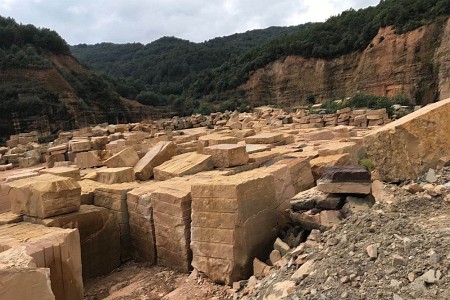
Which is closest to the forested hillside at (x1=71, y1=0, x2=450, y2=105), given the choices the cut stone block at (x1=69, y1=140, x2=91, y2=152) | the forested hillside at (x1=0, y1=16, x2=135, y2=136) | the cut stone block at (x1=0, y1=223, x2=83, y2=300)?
the forested hillside at (x1=0, y1=16, x2=135, y2=136)

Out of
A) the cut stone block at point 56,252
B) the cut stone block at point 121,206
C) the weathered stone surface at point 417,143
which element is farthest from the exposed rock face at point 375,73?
the cut stone block at point 56,252

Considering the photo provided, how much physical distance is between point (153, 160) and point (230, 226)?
325 centimetres

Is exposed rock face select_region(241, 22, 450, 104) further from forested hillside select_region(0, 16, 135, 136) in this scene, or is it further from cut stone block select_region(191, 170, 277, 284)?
cut stone block select_region(191, 170, 277, 284)

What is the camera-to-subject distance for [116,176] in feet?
20.6

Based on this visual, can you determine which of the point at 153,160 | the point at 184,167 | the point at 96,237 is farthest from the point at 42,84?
the point at 96,237

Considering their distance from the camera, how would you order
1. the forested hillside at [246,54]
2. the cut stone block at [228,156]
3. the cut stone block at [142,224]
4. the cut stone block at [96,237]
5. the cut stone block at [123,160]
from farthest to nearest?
the forested hillside at [246,54] < the cut stone block at [123,160] < the cut stone block at [228,156] < the cut stone block at [142,224] < the cut stone block at [96,237]

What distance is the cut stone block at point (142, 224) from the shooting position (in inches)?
201

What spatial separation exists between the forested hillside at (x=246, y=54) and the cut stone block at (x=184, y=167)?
31.6 m

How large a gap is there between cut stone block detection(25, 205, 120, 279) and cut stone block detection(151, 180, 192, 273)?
0.71 metres

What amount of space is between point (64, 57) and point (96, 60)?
42.5m

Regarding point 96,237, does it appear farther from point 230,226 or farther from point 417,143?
point 417,143

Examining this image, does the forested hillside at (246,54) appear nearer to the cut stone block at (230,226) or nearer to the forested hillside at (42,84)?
the forested hillside at (42,84)

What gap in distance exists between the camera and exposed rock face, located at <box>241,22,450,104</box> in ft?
99.7

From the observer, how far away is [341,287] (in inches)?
105
